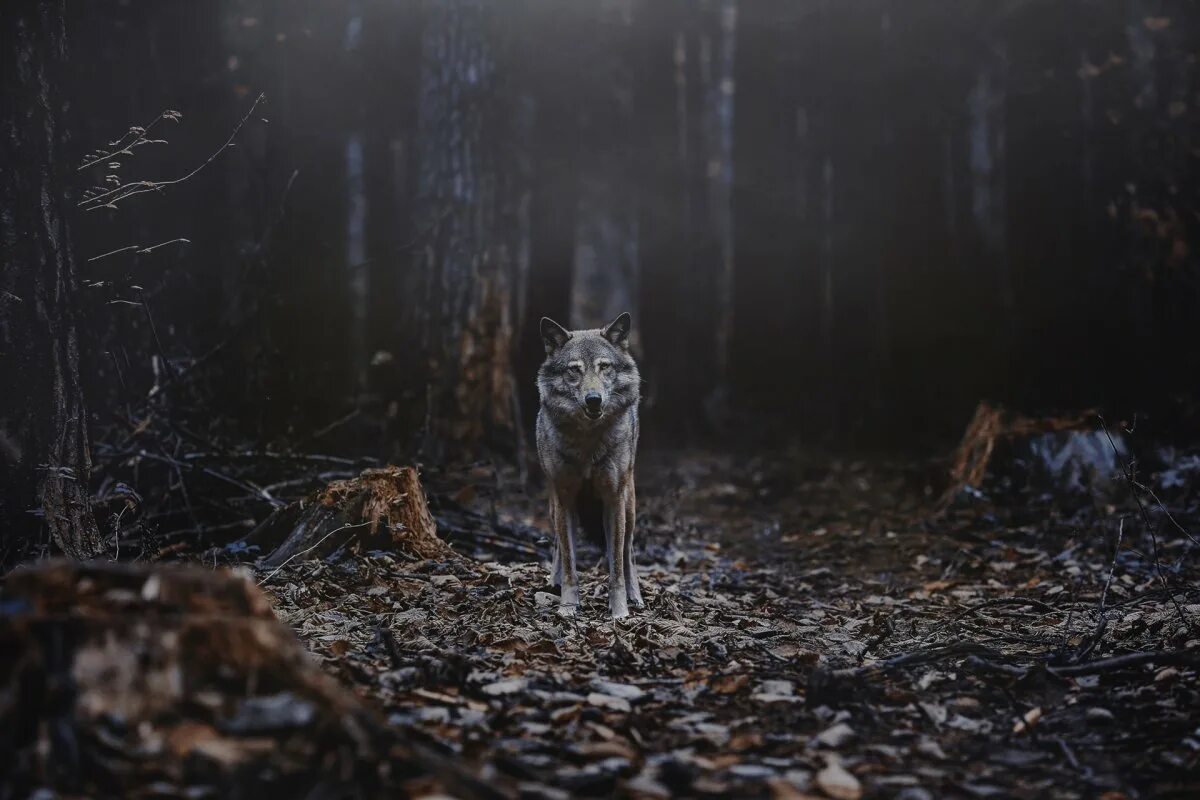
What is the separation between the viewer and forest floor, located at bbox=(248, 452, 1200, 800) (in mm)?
2791

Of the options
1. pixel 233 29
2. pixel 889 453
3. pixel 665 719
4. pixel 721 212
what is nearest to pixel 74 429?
pixel 665 719

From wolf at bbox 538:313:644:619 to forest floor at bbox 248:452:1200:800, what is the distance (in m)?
0.32

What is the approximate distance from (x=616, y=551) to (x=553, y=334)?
1416mm

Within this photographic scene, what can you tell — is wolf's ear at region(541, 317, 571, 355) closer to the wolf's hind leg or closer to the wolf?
the wolf

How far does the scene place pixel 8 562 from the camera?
13.6ft

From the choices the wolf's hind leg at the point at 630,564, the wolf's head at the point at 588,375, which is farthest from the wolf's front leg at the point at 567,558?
the wolf's head at the point at 588,375

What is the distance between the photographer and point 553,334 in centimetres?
555

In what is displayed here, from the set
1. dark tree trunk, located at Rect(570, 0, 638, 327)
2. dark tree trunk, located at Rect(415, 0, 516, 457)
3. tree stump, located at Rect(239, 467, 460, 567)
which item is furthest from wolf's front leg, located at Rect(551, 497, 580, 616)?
dark tree trunk, located at Rect(570, 0, 638, 327)

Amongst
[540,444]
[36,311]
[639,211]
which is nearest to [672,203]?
[639,211]

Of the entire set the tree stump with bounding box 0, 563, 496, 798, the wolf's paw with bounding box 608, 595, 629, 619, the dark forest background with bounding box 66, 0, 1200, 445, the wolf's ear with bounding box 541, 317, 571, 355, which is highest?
the dark forest background with bounding box 66, 0, 1200, 445

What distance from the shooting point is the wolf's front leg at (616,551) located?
5000 millimetres

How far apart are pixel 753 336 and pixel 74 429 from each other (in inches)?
572

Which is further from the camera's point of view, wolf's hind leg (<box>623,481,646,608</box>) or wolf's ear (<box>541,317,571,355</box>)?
wolf's ear (<box>541,317,571,355</box>)

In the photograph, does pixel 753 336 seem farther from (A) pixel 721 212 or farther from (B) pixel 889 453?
(B) pixel 889 453
